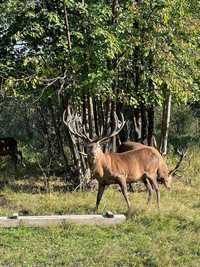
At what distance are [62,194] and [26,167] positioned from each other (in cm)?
410

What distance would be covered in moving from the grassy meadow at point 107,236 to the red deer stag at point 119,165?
49cm

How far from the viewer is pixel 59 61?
12664mm

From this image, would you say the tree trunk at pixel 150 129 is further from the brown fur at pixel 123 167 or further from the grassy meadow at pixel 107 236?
the brown fur at pixel 123 167

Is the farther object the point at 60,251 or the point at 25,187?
the point at 25,187

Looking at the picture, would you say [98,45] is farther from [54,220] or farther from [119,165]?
[54,220]

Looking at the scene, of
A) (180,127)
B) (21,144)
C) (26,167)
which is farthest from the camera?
(180,127)

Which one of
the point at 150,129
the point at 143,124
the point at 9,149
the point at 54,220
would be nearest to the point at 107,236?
the point at 54,220

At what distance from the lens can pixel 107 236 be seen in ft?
30.7

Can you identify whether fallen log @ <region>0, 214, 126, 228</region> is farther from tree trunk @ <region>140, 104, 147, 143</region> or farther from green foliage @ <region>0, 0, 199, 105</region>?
tree trunk @ <region>140, 104, 147, 143</region>

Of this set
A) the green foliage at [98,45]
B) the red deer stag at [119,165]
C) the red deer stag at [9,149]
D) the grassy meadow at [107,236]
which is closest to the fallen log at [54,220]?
the grassy meadow at [107,236]

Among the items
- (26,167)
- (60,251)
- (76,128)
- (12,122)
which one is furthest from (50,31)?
(12,122)

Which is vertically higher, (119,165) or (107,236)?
(119,165)

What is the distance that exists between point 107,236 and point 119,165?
1.99m

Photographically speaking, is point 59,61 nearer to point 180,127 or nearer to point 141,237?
point 141,237
